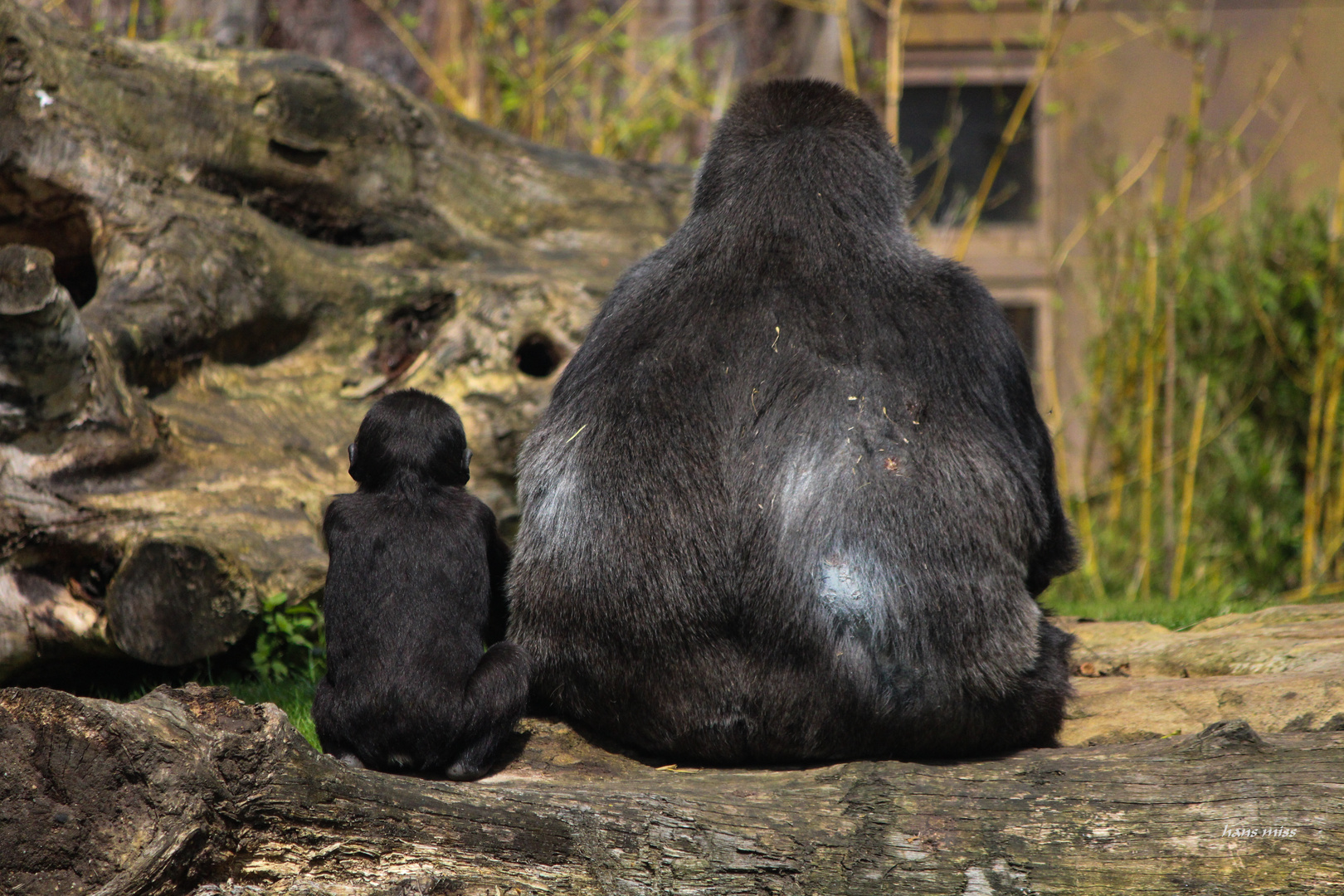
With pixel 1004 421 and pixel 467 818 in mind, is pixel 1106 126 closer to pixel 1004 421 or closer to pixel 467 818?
pixel 1004 421

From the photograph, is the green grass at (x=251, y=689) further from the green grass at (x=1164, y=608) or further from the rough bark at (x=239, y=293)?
the green grass at (x=1164, y=608)

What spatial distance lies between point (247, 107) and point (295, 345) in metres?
1.06

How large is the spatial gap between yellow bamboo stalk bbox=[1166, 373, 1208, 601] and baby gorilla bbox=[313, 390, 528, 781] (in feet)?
15.2

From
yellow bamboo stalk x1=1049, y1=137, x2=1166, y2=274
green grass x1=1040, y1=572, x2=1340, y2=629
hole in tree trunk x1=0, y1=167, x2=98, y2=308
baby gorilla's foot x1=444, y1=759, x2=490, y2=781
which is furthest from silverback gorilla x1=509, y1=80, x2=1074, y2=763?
yellow bamboo stalk x1=1049, y1=137, x2=1166, y2=274

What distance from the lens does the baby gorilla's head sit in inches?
123

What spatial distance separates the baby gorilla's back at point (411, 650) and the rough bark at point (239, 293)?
1.23 metres

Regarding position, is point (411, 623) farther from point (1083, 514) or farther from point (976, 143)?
point (976, 143)

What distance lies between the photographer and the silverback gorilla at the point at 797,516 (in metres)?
2.92

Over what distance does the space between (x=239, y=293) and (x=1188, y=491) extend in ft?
16.5

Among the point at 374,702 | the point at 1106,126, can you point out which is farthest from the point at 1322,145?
the point at 374,702

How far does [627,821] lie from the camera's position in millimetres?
2502

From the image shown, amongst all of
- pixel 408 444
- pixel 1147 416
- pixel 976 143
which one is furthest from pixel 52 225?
pixel 976 143

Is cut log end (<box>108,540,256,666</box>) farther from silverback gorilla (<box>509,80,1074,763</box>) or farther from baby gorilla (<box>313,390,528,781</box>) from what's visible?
silverback gorilla (<box>509,80,1074,763</box>)

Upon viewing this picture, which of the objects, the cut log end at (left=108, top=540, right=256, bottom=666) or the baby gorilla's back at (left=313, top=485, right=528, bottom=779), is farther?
the cut log end at (left=108, top=540, right=256, bottom=666)
